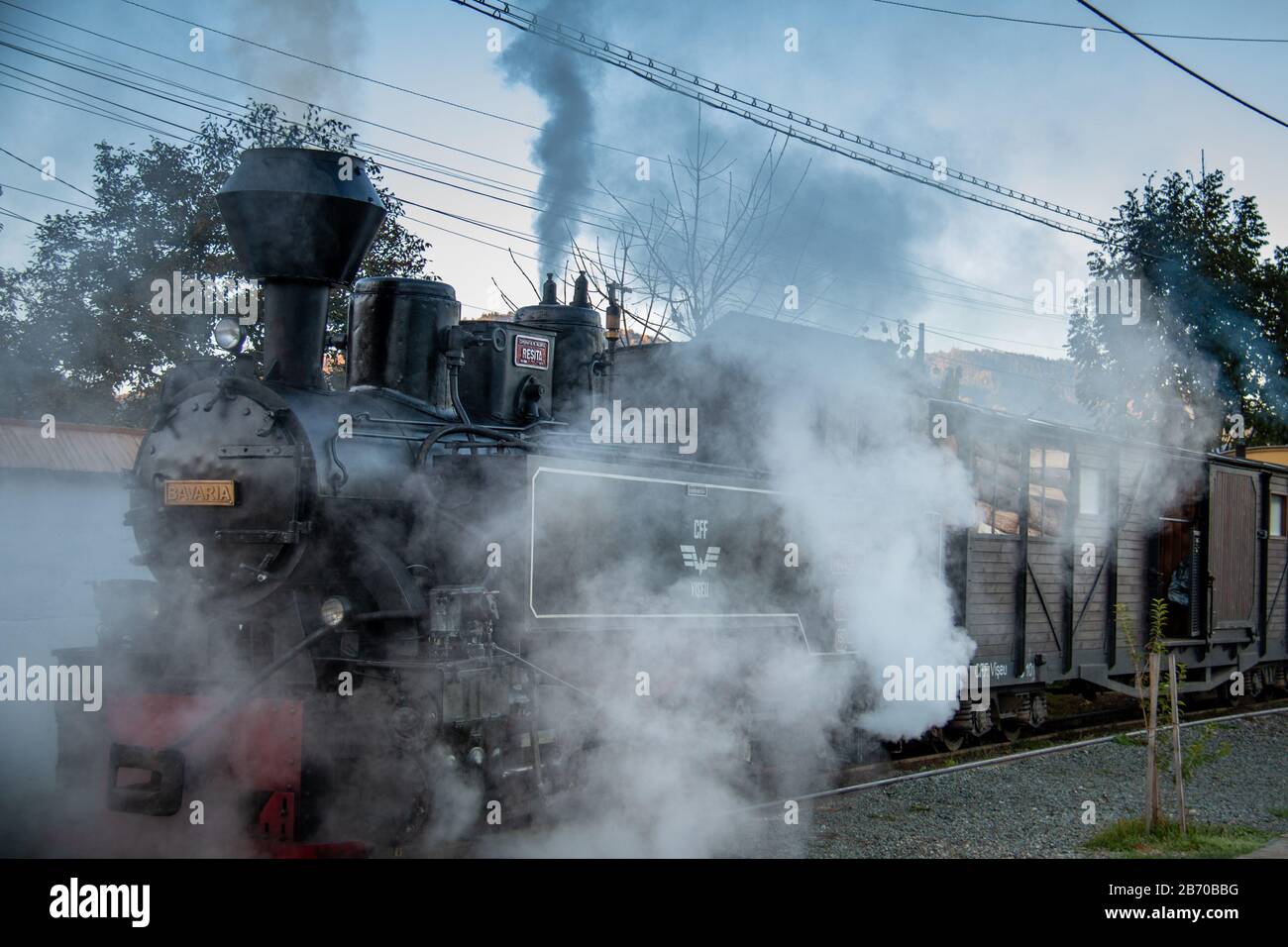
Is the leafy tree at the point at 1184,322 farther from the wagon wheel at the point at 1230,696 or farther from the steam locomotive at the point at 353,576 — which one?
the steam locomotive at the point at 353,576

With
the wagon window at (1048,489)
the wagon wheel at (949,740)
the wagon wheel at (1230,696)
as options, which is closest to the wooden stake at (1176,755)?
the wagon wheel at (949,740)

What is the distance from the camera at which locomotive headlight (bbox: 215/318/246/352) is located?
6.17 meters

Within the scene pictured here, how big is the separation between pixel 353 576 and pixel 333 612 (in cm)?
43

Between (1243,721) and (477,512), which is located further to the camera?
(1243,721)

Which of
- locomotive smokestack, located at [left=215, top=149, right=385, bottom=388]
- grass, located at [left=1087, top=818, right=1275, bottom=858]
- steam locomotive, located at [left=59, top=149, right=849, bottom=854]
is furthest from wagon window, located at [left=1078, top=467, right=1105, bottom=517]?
locomotive smokestack, located at [left=215, top=149, right=385, bottom=388]

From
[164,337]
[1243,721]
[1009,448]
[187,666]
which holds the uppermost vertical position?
[164,337]

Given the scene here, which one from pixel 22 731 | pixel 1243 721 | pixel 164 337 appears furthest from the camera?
pixel 164 337

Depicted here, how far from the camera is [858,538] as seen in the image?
826cm

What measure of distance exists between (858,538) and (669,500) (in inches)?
81.2

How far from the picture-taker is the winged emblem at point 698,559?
685cm

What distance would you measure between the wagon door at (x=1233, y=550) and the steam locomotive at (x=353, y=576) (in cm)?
824

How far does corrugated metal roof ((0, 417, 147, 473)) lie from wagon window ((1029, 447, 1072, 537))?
10157 millimetres
